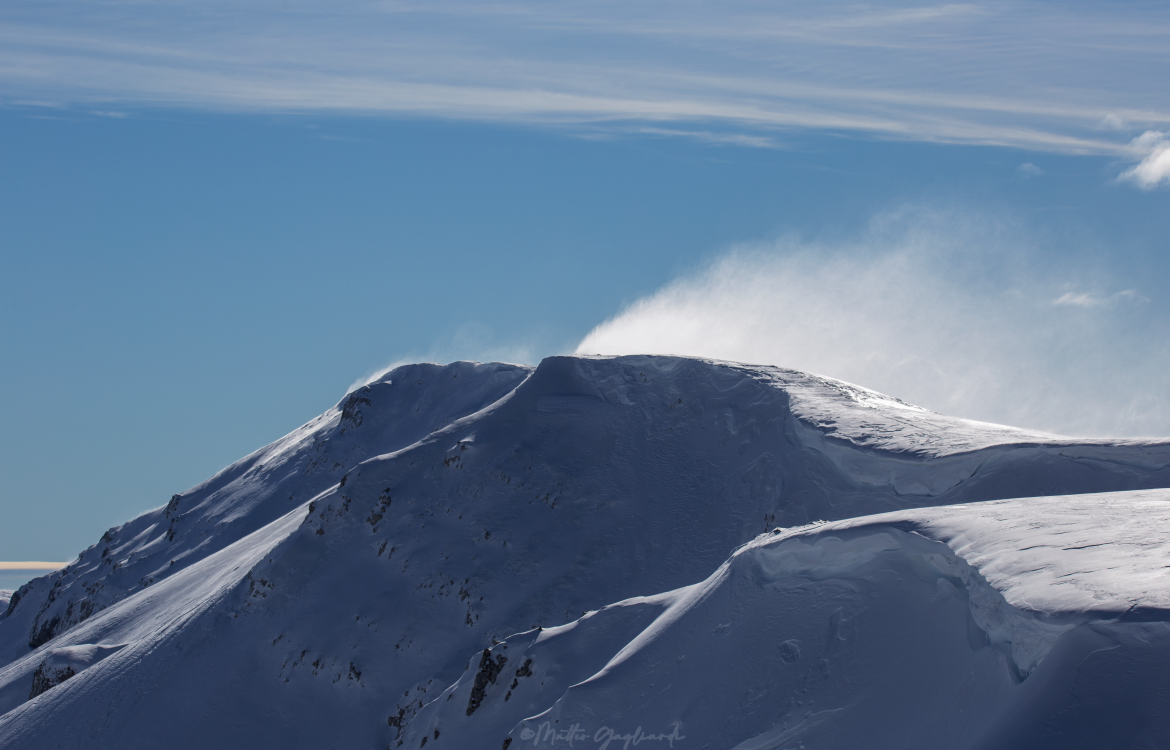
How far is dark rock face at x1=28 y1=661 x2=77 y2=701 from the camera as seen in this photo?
41.1 metres

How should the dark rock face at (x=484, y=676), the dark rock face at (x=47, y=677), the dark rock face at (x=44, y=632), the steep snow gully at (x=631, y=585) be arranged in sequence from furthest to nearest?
the dark rock face at (x=44, y=632) → the dark rock face at (x=47, y=677) → the dark rock face at (x=484, y=676) → the steep snow gully at (x=631, y=585)

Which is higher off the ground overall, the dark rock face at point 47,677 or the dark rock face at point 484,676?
the dark rock face at point 47,677

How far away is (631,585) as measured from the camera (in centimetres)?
3462

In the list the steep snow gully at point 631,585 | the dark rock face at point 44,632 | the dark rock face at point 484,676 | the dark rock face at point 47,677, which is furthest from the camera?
the dark rock face at point 44,632

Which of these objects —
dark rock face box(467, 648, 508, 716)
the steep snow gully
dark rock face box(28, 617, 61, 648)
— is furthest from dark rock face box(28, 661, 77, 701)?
dark rock face box(467, 648, 508, 716)

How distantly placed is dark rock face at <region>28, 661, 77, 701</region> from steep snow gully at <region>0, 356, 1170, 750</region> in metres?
0.19

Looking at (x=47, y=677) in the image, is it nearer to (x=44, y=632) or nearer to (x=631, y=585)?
(x=44, y=632)

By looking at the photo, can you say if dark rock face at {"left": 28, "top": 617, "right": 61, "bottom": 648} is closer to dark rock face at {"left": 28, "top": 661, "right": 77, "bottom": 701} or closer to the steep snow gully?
the steep snow gully

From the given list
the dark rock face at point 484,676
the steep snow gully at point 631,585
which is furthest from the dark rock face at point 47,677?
the dark rock face at point 484,676

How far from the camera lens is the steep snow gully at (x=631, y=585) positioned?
13.9 meters

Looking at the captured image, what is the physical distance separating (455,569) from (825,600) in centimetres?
2188

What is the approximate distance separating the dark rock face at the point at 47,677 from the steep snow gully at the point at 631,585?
0.62 feet

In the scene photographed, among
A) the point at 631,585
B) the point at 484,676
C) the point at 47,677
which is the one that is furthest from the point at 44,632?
the point at 484,676

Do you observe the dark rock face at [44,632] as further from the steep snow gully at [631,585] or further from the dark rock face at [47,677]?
the dark rock face at [47,677]
